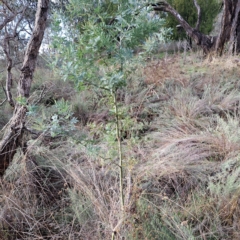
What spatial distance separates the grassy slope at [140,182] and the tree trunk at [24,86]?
0.14 metres

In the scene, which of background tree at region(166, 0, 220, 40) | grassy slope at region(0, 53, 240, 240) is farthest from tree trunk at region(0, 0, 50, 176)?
background tree at region(166, 0, 220, 40)

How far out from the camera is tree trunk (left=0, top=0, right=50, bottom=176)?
1716mm

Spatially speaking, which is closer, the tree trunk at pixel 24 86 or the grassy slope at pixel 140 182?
the grassy slope at pixel 140 182

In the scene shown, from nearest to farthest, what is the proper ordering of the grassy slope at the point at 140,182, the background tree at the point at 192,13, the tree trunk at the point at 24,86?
1. the grassy slope at the point at 140,182
2. the tree trunk at the point at 24,86
3. the background tree at the point at 192,13

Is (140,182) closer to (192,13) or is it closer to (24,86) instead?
(24,86)

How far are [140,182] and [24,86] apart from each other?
1.10 m

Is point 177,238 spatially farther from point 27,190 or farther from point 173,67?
point 173,67

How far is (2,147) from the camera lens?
67.9 inches

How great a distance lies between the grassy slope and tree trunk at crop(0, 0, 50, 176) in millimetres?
138

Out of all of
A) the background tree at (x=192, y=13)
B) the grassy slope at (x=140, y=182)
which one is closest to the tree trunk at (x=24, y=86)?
the grassy slope at (x=140, y=182)

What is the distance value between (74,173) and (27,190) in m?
0.35

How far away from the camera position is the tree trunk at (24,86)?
1.72 meters

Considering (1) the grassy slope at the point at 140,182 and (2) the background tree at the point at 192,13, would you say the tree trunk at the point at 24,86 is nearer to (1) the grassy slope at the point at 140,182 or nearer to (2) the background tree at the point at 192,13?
(1) the grassy slope at the point at 140,182

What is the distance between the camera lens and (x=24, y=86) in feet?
5.85
